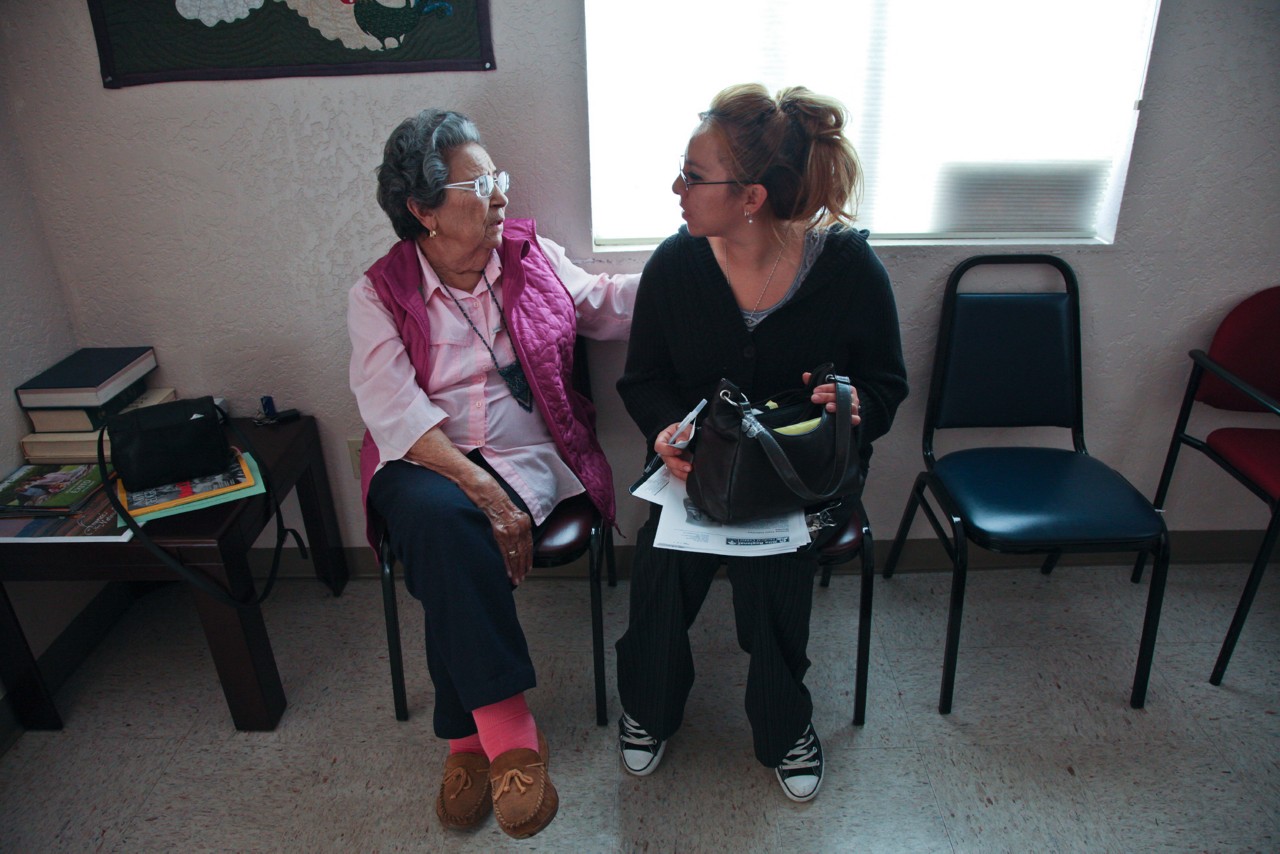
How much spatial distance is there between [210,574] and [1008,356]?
6.22 ft

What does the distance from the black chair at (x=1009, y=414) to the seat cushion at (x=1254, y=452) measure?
30cm

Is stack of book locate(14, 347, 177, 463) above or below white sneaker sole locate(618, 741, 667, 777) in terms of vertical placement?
above

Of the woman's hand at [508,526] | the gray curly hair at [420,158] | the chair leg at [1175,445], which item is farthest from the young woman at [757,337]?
the chair leg at [1175,445]

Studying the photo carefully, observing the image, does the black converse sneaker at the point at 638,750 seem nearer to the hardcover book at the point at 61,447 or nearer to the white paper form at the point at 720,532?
the white paper form at the point at 720,532

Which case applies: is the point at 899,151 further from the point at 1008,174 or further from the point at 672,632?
the point at 672,632

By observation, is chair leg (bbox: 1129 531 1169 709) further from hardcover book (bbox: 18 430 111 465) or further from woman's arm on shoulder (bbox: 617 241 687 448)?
hardcover book (bbox: 18 430 111 465)

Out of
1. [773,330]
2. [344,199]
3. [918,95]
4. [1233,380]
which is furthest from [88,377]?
[1233,380]

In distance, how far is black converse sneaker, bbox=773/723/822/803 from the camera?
1645 mm

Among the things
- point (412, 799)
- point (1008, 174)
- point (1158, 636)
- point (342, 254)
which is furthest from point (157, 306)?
point (1158, 636)

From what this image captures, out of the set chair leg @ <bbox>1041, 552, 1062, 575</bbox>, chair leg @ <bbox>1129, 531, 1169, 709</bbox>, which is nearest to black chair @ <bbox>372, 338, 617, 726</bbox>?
chair leg @ <bbox>1129, 531, 1169, 709</bbox>

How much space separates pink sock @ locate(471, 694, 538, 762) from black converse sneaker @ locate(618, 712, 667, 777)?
0.67ft

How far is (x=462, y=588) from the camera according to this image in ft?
5.16

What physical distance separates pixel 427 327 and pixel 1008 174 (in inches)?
57.5

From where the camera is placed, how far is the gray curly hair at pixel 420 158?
162cm
